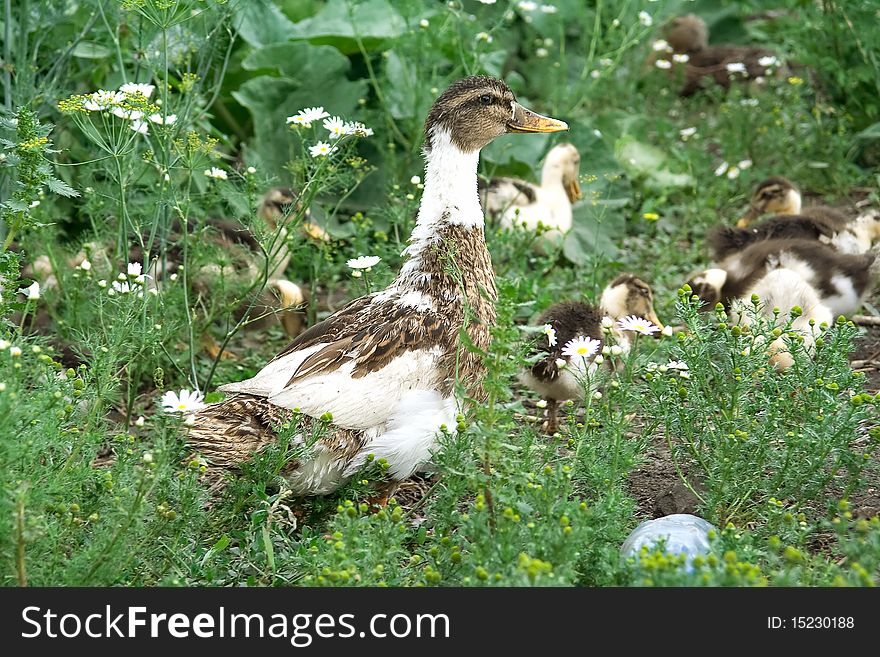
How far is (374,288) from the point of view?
4.94 metres

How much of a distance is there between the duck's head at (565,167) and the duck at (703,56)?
235cm

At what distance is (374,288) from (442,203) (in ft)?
2.17

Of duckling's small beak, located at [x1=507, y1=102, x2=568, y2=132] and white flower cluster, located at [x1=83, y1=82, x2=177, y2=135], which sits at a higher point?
duckling's small beak, located at [x1=507, y1=102, x2=568, y2=132]

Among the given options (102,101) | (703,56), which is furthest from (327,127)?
(703,56)

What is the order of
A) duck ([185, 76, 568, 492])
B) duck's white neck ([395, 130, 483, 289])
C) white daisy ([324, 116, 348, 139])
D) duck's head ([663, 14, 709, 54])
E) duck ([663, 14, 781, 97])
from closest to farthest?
duck ([185, 76, 568, 492]) → duck's white neck ([395, 130, 483, 289]) → white daisy ([324, 116, 348, 139]) → duck ([663, 14, 781, 97]) → duck's head ([663, 14, 709, 54])

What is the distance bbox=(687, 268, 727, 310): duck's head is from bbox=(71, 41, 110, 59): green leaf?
10.9 feet

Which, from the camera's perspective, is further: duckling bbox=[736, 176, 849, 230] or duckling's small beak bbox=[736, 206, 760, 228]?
duckling's small beak bbox=[736, 206, 760, 228]

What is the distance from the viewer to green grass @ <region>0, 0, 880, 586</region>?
11.0 feet

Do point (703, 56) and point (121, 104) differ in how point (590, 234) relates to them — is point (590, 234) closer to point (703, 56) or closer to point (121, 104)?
point (703, 56)

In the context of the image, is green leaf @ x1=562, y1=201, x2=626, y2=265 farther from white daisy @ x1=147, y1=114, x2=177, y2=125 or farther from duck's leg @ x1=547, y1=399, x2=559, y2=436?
white daisy @ x1=147, y1=114, x2=177, y2=125

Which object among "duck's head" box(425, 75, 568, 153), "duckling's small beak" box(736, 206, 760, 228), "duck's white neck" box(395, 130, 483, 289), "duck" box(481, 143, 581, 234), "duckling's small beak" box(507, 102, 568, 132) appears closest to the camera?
"duck's white neck" box(395, 130, 483, 289)

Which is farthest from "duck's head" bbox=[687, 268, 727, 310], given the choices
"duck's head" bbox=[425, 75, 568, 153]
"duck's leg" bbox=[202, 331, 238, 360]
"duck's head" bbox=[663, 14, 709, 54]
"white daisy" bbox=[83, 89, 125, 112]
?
"duck's head" bbox=[663, 14, 709, 54]

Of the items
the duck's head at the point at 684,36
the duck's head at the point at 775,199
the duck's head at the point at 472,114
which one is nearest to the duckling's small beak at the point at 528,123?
the duck's head at the point at 472,114
